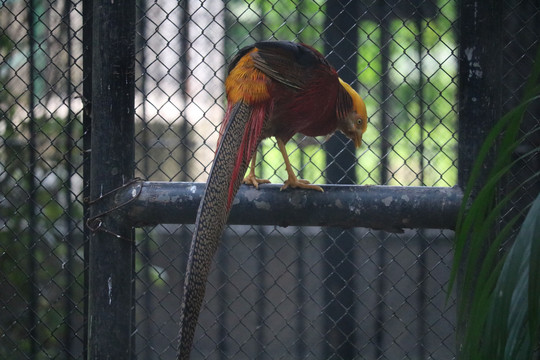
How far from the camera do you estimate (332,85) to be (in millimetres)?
2385

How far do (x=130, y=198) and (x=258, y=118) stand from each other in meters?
0.53

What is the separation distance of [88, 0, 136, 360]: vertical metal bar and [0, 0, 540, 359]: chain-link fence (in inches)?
26.6

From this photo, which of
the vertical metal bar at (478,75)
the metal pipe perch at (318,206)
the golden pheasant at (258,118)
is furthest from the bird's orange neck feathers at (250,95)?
the vertical metal bar at (478,75)

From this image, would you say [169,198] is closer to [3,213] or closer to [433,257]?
[3,213]

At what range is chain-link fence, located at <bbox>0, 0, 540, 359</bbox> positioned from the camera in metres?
2.64

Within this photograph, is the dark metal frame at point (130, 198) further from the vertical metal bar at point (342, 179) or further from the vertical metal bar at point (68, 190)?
the vertical metal bar at point (342, 179)

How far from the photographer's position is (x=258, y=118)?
1997mm

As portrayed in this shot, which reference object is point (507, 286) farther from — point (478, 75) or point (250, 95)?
point (250, 95)

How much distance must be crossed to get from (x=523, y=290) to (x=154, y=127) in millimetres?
3279

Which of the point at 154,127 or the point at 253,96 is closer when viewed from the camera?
the point at 253,96

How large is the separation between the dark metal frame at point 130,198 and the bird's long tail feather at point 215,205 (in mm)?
137

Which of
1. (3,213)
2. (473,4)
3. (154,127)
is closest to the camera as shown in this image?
(473,4)

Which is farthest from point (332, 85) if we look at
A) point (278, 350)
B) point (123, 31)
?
point (278, 350)

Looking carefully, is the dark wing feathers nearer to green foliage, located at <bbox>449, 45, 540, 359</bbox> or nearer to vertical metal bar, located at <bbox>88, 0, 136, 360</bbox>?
vertical metal bar, located at <bbox>88, 0, 136, 360</bbox>
